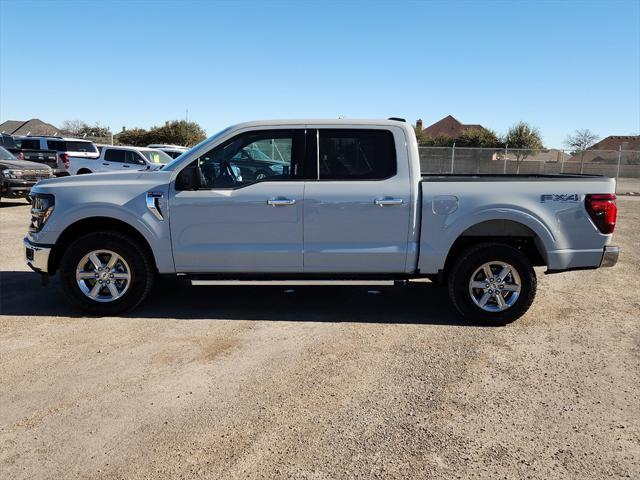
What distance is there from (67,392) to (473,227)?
389 cm

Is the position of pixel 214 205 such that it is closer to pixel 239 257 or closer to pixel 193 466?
pixel 239 257

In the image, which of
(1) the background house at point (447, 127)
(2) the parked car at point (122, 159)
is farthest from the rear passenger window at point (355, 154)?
(1) the background house at point (447, 127)

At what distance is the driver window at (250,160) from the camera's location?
5.07 metres

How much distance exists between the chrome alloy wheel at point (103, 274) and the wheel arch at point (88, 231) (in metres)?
0.27

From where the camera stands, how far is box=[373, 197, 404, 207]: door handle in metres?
4.92

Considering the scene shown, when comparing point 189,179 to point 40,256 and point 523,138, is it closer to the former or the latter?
point 40,256

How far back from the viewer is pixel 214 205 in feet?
16.4

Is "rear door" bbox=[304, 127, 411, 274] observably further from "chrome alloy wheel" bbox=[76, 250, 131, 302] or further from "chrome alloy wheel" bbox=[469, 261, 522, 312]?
"chrome alloy wheel" bbox=[76, 250, 131, 302]

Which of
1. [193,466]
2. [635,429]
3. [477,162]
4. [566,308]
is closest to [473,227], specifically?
[566,308]

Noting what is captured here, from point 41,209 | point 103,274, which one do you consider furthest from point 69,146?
point 103,274

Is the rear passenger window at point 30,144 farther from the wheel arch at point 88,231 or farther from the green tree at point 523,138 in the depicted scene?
the green tree at point 523,138

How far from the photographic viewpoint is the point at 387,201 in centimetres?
492

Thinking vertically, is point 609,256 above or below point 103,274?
above

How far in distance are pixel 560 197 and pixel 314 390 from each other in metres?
3.11
